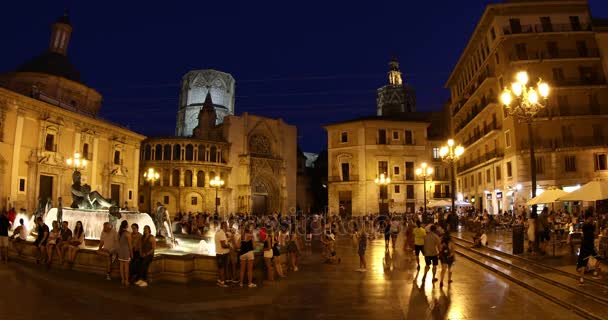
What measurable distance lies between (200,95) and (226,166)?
17.9 m

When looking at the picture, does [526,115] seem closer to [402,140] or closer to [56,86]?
[402,140]

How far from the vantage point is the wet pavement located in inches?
280

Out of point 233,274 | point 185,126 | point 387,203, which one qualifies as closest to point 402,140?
point 387,203

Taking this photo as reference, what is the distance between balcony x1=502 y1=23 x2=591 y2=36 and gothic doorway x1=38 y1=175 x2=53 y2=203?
116ft

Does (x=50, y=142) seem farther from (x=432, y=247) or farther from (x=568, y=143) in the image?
(x=568, y=143)

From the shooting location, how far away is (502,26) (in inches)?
1286

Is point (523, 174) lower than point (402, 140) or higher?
lower

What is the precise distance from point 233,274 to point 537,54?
1227 inches

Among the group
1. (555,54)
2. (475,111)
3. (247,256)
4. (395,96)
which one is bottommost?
(247,256)

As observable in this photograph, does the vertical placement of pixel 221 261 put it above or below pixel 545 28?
below

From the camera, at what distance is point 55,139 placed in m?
30.4

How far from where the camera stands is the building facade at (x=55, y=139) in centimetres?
2708

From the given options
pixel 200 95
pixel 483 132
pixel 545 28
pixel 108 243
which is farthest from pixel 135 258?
pixel 200 95

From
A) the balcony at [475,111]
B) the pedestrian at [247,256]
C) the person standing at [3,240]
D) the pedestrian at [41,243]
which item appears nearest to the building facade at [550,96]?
the balcony at [475,111]
